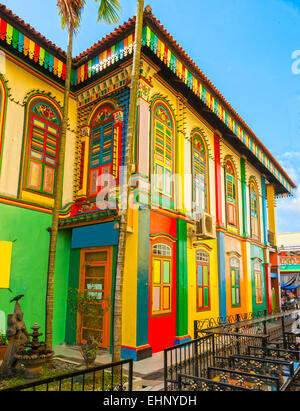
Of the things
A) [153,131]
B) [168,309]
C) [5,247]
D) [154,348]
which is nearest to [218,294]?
[168,309]

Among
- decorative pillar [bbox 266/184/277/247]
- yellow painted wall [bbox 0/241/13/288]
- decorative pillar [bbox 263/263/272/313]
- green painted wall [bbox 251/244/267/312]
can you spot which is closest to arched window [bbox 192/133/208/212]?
green painted wall [bbox 251/244/267/312]

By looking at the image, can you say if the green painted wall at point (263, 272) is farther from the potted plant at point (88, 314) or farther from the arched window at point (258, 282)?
the potted plant at point (88, 314)

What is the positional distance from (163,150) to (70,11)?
14.6ft

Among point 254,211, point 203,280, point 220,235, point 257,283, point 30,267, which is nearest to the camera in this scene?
point 30,267

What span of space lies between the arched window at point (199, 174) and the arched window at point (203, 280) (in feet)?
5.55

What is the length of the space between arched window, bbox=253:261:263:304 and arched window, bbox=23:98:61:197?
35.6 ft

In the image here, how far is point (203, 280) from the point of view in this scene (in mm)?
11344

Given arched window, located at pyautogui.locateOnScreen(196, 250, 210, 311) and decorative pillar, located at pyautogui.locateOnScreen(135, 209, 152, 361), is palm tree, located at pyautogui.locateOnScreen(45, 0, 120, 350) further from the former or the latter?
arched window, located at pyautogui.locateOnScreen(196, 250, 210, 311)

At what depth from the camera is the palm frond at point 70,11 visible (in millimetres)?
7418

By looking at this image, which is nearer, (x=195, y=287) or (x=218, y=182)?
(x=195, y=287)

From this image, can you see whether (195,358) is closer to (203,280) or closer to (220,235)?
(203,280)

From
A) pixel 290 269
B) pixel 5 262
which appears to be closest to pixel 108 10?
pixel 5 262

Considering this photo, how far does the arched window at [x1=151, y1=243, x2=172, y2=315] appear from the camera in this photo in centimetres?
896
